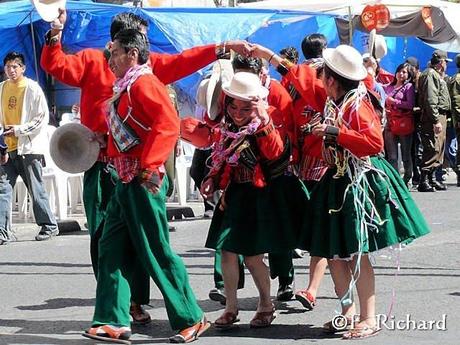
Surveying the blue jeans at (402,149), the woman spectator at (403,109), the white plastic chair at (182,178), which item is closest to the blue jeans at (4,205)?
the white plastic chair at (182,178)

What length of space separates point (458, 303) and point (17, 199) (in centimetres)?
802

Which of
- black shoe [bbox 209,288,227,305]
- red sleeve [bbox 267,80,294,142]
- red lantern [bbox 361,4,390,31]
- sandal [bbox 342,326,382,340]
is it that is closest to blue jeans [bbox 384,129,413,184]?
red lantern [bbox 361,4,390,31]

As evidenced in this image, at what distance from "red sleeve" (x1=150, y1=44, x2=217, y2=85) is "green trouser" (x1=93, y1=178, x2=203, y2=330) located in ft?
2.98

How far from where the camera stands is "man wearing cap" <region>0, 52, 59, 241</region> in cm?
1198

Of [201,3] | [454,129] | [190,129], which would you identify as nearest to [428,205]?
[454,129]

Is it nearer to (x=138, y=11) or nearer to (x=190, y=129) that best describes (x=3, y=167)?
(x=138, y=11)

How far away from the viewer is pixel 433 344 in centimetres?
645

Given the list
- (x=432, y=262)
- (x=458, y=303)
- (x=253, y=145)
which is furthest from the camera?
(x=432, y=262)

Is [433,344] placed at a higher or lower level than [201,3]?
lower

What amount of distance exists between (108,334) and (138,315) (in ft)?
2.60

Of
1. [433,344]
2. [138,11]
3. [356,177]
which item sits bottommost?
[433,344]

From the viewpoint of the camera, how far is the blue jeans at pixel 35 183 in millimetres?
12000

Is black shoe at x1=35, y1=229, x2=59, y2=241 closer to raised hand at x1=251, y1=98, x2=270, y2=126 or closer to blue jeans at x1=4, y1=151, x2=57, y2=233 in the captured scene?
blue jeans at x1=4, y1=151, x2=57, y2=233

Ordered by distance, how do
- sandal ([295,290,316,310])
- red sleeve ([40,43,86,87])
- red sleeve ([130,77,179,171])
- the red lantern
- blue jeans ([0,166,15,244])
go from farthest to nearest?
the red lantern, blue jeans ([0,166,15,244]), sandal ([295,290,316,310]), red sleeve ([40,43,86,87]), red sleeve ([130,77,179,171])
